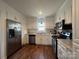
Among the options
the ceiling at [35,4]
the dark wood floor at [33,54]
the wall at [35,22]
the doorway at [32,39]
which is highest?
the ceiling at [35,4]

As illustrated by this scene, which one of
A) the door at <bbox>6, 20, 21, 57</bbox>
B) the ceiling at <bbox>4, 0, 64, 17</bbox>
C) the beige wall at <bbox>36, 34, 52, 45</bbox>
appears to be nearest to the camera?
the ceiling at <bbox>4, 0, 64, 17</bbox>

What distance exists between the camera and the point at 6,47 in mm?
4066

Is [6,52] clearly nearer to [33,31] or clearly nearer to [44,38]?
[44,38]

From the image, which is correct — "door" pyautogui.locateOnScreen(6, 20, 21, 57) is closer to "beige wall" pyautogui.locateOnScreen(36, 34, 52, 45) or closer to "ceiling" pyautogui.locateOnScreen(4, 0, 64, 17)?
"ceiling" pyautogui.locateOnScreen(4, 0, 64, 17)

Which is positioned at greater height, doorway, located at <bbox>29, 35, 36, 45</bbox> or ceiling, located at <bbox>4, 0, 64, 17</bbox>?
ceiling, located at <bbox>4, 0, 64, 17</bbox>

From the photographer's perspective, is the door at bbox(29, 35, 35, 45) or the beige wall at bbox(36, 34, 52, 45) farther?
the door at bbox(29, 35, 35, 45)

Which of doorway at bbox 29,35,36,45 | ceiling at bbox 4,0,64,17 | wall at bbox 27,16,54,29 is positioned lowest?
doorway at bbox 29,35,36,45

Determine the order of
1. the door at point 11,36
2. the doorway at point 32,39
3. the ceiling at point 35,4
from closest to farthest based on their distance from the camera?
the ceiling at point 35,4
the door at point 11,36
the doorway at point 32,39

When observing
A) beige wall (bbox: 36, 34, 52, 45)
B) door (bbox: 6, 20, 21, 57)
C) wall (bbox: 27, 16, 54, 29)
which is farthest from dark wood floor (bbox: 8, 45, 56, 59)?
wall (bbox: 27, 16, 54, 29)

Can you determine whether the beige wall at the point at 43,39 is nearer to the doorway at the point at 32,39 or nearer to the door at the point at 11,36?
the doorway at the point at 32,39

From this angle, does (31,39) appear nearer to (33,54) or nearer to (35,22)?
(35,22)

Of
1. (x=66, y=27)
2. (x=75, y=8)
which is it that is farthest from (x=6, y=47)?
(x=75, y=8)

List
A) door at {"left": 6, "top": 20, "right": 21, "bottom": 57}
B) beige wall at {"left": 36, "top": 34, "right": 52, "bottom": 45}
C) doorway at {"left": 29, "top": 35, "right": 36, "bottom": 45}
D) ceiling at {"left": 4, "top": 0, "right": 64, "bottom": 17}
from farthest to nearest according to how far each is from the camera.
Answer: doorway at {"left": 29, "top": 35, "right": 36, "bottom": 45} → beige wall at {"left": 36, "top": 34, "right": 52, "bottom": 45} → door at {"left": 6, "top": 20, "right": 21, "bottom": 57} → ceiling at {"left": 4, "top": 0, "right": 64, "bottom": 17}

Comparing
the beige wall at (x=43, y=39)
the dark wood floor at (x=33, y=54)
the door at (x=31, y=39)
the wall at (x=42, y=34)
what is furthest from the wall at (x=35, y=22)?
the dark wood floor at (x=33, y=54)
